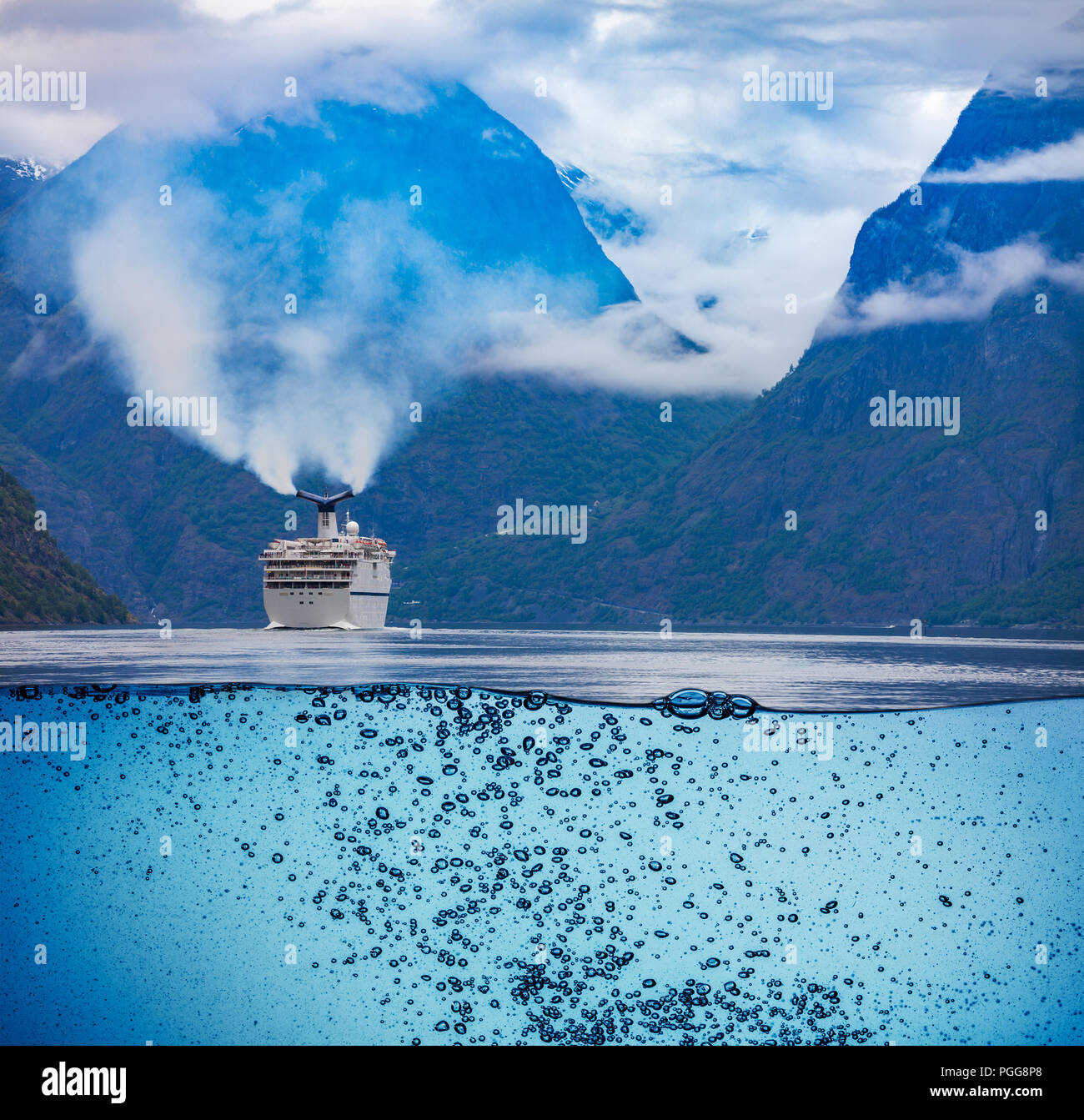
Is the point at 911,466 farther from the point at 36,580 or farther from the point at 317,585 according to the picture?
the point at 36,580

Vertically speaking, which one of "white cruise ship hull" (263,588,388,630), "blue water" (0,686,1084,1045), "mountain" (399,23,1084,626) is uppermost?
"mountain" (399,23,1084,626)

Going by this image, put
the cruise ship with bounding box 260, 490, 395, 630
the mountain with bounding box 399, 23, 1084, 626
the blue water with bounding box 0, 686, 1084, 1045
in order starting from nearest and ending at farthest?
the blue water with bounding box 0, 686, 1084, 1045
the cruise ship with bounding box 260, 490, 395, 630
the mountain with bounding box 399, 23, 1084, 626

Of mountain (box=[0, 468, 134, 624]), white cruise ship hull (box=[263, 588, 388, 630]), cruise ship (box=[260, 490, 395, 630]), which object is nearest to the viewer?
mountain (box=[0, 468, 134, 624])

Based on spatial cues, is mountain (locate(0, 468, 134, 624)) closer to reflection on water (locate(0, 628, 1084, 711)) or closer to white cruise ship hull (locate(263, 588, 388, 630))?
white cruise ship hull (locate(263, 588, 388, 630))

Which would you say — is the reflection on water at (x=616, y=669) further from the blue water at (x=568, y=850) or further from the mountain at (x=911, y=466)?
the mountain at (x=911, y=466)

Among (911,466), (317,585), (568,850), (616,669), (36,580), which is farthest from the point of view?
(911,466)

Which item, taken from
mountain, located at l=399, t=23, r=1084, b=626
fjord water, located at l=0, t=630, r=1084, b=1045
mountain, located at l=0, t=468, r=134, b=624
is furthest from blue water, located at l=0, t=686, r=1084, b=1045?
mountain, located at l=399, t=23, r=1084, b=626

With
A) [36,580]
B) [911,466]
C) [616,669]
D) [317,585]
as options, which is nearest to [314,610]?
[317,585]
